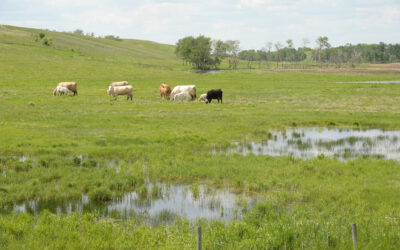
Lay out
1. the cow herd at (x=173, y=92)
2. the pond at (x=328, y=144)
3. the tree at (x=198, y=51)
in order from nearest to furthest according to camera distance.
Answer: the pond at (x=328, y=144), the cow herd at (x=173, y=92), the tree at (x=198, y=51)

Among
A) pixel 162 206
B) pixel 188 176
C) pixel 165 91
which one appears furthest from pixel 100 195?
pixel 165 91

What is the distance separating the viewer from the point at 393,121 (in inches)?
893

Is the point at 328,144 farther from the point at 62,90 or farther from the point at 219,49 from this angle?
the point at 219,49

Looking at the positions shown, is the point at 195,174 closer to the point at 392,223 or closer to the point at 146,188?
the point at 146,188

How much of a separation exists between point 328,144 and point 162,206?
1025cm

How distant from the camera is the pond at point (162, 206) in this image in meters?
8.91

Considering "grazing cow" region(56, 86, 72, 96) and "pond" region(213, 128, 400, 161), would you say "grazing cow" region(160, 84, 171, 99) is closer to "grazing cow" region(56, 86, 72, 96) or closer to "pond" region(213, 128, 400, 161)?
"grazing cow" region(56, 86, 72, 96)

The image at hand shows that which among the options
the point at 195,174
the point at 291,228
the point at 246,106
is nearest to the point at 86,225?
the point at 291,228

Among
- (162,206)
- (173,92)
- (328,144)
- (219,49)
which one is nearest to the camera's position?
(162,206)

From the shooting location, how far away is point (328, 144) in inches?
673

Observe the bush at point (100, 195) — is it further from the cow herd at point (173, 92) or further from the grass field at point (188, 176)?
the cow herd at point (173, 92)

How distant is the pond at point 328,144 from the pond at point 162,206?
5.25m

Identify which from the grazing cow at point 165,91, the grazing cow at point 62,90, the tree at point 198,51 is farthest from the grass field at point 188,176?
the tree at point 198,51

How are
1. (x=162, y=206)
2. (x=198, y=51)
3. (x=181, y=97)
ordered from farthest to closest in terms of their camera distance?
(x=198, y=51) < (x=181, y=97) < (x=162, y=206)
